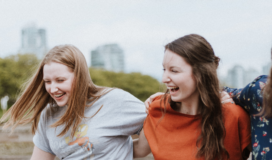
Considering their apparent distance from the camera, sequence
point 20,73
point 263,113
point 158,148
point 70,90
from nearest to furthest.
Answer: point 263,113 → point 158,148 → point 70,90 → point 20,73

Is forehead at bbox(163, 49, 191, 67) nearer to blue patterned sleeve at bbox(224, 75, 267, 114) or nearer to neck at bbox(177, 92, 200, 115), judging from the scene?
neck at bbox(177, 92, 200, 115)

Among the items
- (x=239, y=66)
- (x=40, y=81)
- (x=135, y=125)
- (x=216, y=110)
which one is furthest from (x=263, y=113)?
(x=239, y=66)

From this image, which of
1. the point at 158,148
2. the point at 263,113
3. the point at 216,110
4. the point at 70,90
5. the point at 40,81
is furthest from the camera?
the point at 40,81

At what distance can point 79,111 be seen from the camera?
208 cm

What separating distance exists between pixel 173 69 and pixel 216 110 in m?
0.36

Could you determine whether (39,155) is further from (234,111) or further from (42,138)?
(234,111)

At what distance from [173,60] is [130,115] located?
618mm

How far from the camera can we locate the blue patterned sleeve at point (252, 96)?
1456mm

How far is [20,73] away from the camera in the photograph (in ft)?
35.9

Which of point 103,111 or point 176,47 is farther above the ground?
point 176,47

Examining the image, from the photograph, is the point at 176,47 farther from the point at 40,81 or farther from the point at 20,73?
the point at 20,73

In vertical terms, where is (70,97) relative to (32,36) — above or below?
above

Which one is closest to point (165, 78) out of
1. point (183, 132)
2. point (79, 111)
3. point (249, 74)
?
point (183, 132)

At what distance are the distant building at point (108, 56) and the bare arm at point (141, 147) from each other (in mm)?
56174
